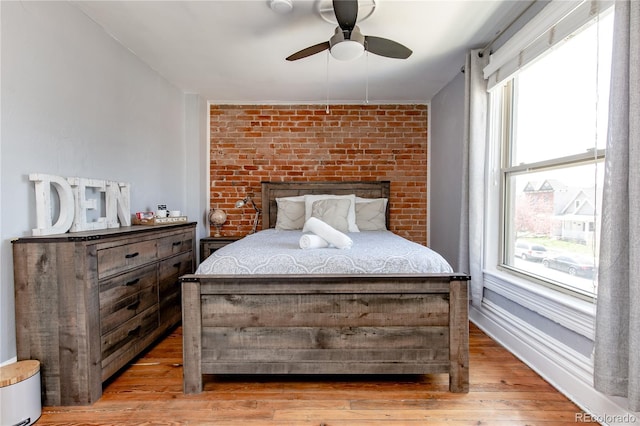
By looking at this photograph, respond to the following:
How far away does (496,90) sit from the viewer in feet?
8.38

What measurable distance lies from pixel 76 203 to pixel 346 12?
6.52 ft

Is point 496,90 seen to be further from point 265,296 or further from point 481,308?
→ point 265,296

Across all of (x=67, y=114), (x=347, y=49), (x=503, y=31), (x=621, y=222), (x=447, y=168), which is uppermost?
(x=503, y=31)

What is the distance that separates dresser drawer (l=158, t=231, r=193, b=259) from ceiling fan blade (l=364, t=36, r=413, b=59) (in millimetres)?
2047

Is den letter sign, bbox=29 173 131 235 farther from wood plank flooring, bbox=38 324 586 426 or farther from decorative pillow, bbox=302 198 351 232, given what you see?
decorative pillow, bbox=302 198 351 232

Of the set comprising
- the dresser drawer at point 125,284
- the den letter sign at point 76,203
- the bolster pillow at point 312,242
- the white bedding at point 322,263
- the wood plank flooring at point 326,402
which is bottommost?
the wood plank flooring at point 326,402

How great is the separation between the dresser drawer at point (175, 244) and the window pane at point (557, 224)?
268 cm

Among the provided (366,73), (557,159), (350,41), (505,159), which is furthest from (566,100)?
(366,73)

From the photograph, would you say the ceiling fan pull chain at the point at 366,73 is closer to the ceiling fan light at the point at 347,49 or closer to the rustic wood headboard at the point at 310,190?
the ceiling fan light at the point at 347,49

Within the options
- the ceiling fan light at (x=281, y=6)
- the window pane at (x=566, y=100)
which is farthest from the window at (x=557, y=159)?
the ceiling fan light at (x=281, y=6)

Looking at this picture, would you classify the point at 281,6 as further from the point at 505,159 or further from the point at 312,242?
the point at 505,159

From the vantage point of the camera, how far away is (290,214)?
3.58 meters

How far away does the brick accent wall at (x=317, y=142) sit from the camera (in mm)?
4117

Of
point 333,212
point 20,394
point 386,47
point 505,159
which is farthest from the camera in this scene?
point 333,212
